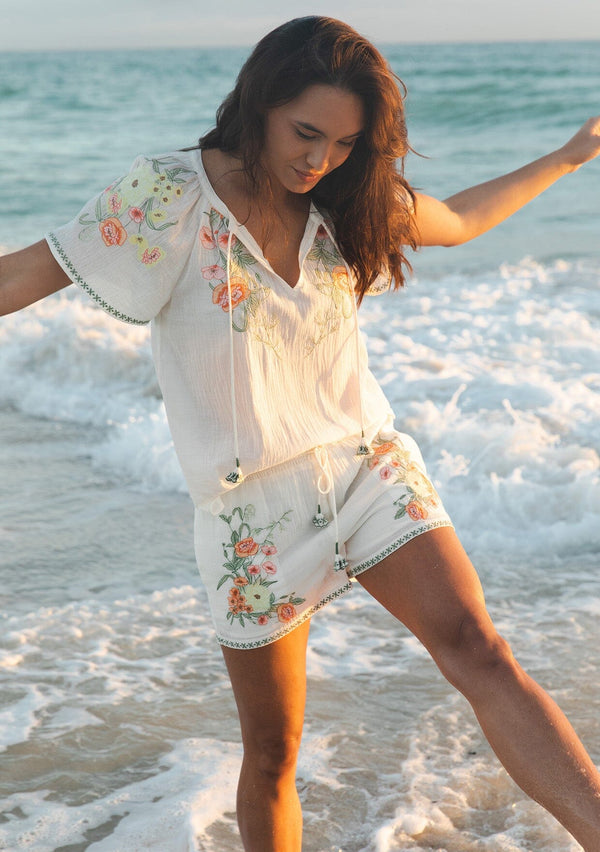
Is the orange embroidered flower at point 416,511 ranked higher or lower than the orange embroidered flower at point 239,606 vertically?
higher

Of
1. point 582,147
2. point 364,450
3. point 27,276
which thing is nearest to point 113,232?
point 27,276

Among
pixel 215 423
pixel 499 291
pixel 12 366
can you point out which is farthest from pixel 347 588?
pixel 499 291

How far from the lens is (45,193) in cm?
1480

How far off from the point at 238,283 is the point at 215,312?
0.07 m

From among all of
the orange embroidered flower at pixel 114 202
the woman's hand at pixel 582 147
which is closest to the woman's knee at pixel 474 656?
the orange embroidered flower at pixel 114 202

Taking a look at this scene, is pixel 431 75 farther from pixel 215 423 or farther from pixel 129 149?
pixel 215 423

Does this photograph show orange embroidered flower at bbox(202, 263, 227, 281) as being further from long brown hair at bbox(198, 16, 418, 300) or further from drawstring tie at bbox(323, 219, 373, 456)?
drawstring tie at bbox(323, 219, 373, 456)

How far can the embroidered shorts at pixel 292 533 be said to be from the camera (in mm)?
2084

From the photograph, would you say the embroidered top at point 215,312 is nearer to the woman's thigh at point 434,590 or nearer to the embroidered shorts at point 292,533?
the embroidered shorts at point 292,533

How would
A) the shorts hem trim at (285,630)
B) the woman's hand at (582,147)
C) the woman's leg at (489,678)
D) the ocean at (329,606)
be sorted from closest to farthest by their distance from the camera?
1. the woman's leg at (489,678)
2. the shorts hem trim at (285,630)
3. the woman's hand at (582,147)
4. the ocean at (329,606)

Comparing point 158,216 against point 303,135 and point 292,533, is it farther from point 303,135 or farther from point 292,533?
point 292,533

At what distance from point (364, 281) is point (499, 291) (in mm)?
6917

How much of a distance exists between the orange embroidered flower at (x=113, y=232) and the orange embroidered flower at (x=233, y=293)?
0.20 meters

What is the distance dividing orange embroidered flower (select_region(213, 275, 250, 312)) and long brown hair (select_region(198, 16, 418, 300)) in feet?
0.63
